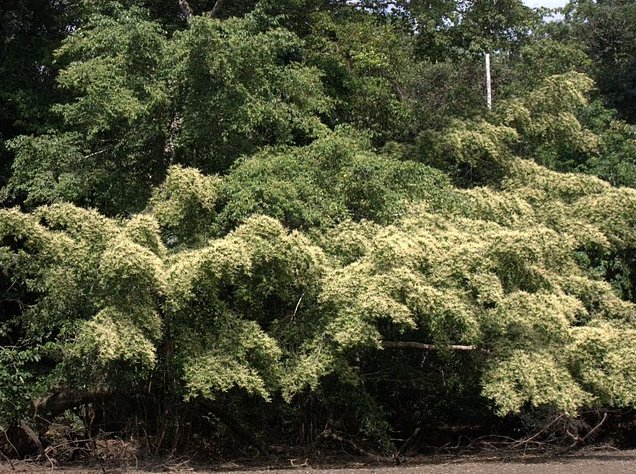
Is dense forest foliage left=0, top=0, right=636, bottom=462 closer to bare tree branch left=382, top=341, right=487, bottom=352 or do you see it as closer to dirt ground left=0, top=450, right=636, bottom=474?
bare tree branch left=382, top=341, right=487, bottom=352

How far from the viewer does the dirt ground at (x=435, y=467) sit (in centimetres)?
1032

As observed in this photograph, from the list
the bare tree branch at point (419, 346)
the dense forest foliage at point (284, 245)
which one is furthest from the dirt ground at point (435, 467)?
the bare tree branch at point (419, 346)

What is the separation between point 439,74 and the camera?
103ft

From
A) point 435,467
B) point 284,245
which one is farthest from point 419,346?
point 284,245

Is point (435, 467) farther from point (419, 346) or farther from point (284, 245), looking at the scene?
point (284, 245)

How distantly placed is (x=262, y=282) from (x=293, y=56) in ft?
25.3

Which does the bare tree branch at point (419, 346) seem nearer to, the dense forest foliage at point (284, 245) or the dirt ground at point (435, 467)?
the dense forest foliage at point (284, 245)

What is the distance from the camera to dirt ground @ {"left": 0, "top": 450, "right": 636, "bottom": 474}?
406 inches

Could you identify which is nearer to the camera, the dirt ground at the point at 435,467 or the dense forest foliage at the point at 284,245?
the dense forest foliage at the point at 284,245

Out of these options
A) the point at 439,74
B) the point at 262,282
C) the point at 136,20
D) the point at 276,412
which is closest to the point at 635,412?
the point at 276,412

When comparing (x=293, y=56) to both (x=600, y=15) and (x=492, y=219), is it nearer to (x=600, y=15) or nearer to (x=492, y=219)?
(x=492, y=219)

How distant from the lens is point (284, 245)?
10242 millimetres

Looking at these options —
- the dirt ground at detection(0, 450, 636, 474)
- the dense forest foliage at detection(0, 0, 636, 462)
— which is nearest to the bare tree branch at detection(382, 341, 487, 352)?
the dense forest foliage at detection(0, 0, 636, 462)

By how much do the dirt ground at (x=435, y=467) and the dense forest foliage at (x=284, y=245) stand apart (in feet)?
1.67
